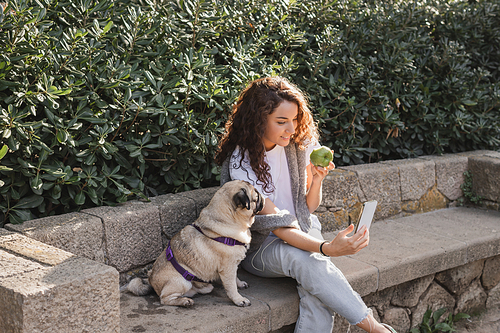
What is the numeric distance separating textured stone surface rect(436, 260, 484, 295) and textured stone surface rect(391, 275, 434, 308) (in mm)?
166

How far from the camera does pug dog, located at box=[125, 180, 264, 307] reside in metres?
2.70

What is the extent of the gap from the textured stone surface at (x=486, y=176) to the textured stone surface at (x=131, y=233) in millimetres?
3459

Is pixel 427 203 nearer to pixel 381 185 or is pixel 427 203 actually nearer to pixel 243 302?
pixel 381 185

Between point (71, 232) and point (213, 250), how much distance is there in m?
0.83

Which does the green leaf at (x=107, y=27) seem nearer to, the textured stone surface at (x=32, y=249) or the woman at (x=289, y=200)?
the woman at (x=289, y=200)

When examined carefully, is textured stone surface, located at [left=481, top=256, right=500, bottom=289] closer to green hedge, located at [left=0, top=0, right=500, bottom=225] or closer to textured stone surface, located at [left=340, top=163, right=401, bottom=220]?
→ textured stone surface, located at [left=340, top=163, right=401, bottom=220]

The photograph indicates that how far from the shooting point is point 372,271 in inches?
129

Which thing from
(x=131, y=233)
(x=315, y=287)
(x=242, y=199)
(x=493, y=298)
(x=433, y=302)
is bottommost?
(x=493, y=298)

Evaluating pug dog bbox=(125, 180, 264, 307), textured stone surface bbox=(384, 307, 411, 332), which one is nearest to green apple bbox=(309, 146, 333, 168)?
pug dog bbox=(125, 180, 264, 307)

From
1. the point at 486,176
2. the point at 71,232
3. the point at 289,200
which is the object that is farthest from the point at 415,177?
the point at 71,232

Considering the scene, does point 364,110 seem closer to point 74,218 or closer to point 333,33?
point 333,33

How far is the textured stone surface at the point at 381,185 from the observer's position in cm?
422

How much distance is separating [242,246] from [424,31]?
3.93 metres

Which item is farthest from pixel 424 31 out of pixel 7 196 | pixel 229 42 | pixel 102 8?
pixel 7 196
